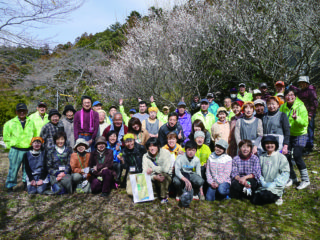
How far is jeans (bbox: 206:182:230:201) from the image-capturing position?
388cm

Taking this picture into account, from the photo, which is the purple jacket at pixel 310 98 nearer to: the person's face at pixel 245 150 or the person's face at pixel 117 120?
the person's face at pixel 245 150

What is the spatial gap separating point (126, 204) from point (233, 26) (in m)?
7.32

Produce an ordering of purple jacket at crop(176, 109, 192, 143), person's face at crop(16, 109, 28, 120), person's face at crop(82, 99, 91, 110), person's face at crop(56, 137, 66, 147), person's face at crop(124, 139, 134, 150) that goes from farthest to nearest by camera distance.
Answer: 1. purple jacket at crop(176, 109, 192, 143)
2. person's face at crop(82, 99, 91, 110)
3. person's face at crop(16, 109, 28, 120)
4. person's face at crop(56, 137, 66, 147)
5. person's face at crop(124, 139, 134, 150)

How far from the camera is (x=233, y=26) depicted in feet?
26.6

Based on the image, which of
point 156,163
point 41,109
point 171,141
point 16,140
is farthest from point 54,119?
point 171,141

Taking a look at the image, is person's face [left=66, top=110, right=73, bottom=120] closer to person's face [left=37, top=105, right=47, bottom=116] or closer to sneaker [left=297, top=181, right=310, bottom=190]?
person's face [left=37, top=105, right=47, bottom=116]

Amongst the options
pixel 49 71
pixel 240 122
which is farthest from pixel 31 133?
pixel 240 122

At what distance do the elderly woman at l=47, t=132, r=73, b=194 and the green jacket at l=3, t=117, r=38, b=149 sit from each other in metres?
0.63

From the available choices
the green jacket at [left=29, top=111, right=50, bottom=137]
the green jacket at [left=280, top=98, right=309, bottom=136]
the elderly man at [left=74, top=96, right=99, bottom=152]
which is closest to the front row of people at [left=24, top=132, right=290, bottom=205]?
the elderly man at [left=74, top=96, right=99, bottom=152]

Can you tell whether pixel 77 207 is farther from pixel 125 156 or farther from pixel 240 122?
pixel 240 122

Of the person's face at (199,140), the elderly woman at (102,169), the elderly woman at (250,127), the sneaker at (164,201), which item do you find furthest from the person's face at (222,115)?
the elderly woman at (102,169)

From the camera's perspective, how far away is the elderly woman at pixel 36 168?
4.41 m

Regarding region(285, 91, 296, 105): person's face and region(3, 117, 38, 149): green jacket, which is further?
region(3, 117, 38, 149): green jacket

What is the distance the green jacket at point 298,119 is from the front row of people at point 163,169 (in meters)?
0.73
